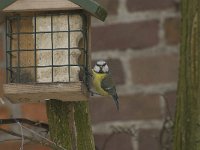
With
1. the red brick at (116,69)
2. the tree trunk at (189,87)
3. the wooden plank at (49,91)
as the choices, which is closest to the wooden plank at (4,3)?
the wooden plank at (49,91)

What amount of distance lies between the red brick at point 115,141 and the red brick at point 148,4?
1.57 ft

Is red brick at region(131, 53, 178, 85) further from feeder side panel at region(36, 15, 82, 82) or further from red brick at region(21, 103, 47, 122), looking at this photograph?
feeder side panel at region(36, 15, 82, 82)

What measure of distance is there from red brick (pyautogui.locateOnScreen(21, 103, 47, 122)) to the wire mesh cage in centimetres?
70

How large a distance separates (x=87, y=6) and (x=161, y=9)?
83 cm

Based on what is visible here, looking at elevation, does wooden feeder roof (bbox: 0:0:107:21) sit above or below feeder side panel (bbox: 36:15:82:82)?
above

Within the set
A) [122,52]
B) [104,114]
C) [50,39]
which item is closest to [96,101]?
[104,114]

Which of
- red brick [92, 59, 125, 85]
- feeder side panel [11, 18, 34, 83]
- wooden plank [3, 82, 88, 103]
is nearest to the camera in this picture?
wooden plank [3, 82, 88, 103]

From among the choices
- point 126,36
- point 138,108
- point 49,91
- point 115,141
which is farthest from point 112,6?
point 49,91

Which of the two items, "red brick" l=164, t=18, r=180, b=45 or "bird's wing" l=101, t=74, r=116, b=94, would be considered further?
"red brick" l=164, t=18, r=180, b=45

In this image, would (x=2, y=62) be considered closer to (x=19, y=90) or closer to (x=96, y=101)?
(x=96, y=101)

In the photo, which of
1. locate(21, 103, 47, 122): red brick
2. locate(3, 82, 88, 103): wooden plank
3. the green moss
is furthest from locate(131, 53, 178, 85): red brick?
locate(3, 82, 88, 103): wooden plank

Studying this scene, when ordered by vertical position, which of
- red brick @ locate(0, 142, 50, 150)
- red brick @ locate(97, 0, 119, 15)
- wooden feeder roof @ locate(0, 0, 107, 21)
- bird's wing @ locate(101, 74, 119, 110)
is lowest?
red brick @ locate(0, 142, 50, 150)

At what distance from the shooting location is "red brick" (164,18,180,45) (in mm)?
2516

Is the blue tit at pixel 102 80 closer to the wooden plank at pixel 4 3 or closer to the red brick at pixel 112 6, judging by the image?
the wooden plank at pixel 4 3
